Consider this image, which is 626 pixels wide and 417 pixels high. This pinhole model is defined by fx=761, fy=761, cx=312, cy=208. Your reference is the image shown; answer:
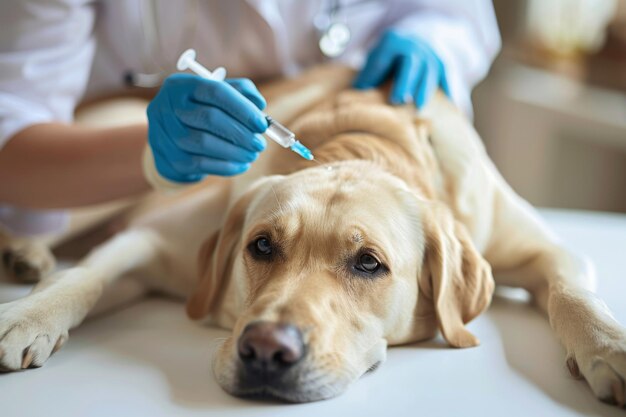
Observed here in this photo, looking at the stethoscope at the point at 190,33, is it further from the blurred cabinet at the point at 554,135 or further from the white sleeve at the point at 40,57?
the blurred cabinet at the point at 554,135

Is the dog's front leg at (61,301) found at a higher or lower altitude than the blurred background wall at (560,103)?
higher

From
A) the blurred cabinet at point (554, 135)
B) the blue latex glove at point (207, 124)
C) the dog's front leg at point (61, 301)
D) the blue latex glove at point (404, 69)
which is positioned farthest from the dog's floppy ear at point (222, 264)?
the blurred cabinet at point (554, 135)

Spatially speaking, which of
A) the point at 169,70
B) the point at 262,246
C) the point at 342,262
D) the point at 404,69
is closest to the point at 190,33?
the point at 169,70

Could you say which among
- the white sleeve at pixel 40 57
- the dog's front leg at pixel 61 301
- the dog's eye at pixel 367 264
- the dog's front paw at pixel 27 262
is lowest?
the dog's front paw at pixel 27 262

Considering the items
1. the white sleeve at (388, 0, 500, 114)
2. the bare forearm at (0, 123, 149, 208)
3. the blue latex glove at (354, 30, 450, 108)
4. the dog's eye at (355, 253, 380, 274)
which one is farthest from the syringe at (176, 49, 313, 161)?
the white sleeve at (388, 0, 500, 114)

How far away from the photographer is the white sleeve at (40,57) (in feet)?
6.88

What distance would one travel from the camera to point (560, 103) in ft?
15.2

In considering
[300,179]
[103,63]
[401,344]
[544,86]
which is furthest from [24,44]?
[544,86]

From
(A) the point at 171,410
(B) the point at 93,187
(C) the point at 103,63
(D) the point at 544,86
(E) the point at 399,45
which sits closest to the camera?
(A) the point at 171,410

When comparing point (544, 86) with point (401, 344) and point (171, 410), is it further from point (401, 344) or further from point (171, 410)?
point (171, 410)

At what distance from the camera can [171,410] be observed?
4.48ft

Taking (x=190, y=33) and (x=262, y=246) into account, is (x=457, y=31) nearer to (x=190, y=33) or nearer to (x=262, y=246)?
(x=190, y=33)

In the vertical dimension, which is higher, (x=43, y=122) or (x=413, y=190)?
(x=413, y=190)

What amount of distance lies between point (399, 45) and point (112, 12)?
883 mm
